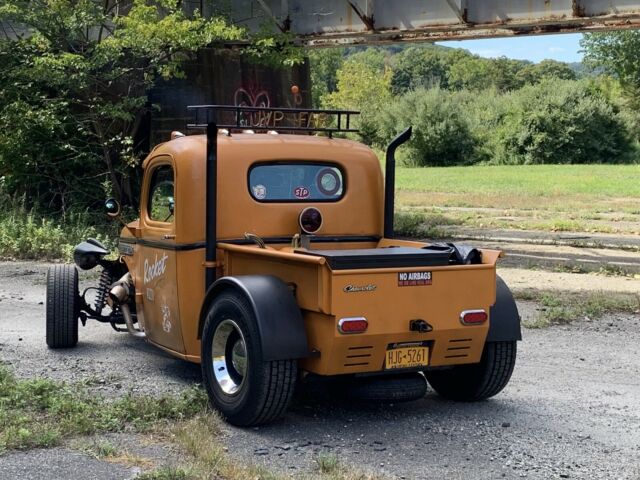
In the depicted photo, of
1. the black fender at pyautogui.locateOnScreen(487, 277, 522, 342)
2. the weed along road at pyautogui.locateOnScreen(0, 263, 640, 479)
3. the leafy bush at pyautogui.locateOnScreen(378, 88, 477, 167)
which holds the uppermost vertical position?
the leafy bush at pyautogui.locateOnScreen(378, 88, 477, 167)

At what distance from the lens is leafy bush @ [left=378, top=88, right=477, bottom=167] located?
55.3 m

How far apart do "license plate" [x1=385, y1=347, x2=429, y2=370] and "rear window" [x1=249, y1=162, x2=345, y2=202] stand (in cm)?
169

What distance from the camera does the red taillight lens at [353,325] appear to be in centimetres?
558

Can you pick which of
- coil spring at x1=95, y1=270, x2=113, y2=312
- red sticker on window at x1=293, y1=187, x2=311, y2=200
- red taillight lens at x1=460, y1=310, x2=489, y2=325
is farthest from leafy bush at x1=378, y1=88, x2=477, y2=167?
red taillight lens at x1=460, y1=310, x2=489, y2=325

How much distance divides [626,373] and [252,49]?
1088 cm

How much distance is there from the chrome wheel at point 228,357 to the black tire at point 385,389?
71 centimetres

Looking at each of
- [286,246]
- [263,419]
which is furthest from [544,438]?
[286,246]

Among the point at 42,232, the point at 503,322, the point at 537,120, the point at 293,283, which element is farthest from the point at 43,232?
the point at 537,120

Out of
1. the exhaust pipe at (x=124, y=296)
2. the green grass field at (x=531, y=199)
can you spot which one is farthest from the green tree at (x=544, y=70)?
the exhaust pipe at (x=124, y=296)

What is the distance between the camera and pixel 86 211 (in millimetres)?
17438

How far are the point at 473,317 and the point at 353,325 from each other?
899 millimetres

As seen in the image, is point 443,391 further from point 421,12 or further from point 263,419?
point 421,12

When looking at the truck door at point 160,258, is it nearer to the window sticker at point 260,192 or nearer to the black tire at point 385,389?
the window sticker at point 260,192

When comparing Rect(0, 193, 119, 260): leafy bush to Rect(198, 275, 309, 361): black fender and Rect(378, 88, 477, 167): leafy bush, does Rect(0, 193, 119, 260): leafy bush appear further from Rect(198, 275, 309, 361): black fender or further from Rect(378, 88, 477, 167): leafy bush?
Rect(378, 88, 477, 167): leafy bush
